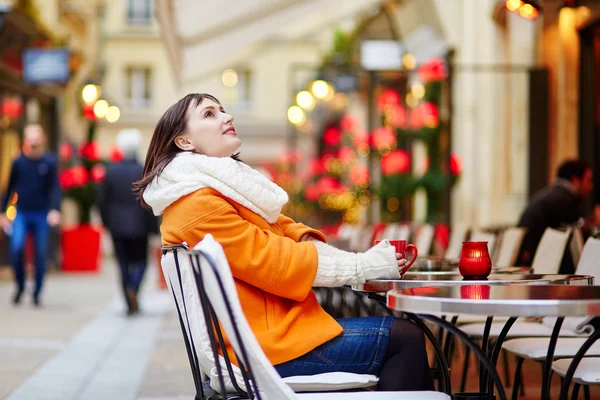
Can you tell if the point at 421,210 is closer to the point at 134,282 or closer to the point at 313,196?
the point at 313,196

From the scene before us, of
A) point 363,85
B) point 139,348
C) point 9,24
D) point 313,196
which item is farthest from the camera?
point 363,85

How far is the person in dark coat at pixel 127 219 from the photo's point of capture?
9.87 metres

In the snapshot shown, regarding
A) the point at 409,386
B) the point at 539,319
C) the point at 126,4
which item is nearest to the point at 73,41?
the point at 126,4

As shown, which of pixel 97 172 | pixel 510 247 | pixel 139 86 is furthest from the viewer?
pixel 139 86

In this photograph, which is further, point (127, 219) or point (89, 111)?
point (89, 111)

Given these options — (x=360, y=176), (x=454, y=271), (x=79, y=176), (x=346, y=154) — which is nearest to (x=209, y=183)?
(x=454, y=271)

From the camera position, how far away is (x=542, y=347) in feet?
12.9

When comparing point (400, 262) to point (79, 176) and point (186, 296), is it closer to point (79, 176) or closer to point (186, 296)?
point (186, 296)

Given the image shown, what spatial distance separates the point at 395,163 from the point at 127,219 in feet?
12.9

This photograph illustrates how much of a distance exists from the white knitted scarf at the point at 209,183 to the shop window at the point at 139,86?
3743 centimetres

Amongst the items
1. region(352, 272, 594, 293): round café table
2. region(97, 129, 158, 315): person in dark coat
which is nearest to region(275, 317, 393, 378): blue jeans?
region(352, 272, 594, 293): round café table

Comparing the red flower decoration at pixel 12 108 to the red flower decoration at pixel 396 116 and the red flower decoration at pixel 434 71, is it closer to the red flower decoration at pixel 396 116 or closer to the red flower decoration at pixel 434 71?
the red flower decoration at pixel 396 116

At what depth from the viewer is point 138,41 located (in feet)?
132

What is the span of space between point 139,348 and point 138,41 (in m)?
34.0
